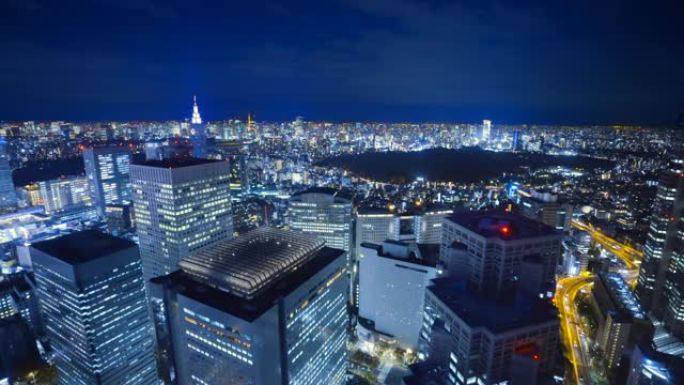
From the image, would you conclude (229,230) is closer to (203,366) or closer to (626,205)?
(203,366)

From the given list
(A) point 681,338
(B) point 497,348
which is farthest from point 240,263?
(A) point 681,338

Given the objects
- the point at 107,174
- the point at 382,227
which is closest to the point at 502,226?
the point at 382,227

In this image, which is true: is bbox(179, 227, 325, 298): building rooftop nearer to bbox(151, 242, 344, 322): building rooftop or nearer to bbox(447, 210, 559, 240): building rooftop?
bbox(151, 242, 344, 322): building rooftop

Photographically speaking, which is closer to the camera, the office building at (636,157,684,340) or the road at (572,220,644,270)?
the office building at (636,157,684,340)

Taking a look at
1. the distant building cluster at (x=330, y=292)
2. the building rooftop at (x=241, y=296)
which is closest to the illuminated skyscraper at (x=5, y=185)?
→ the distant building cluster at (x=330, y=292)

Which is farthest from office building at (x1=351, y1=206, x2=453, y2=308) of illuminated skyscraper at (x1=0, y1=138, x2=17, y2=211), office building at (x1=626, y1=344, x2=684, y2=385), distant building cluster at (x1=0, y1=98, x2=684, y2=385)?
illuminated skyscraper at (x1=0, y1=138, x2=17, y2=211)

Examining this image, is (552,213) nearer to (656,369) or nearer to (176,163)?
(656,369)

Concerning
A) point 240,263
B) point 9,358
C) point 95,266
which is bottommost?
point 9,358
